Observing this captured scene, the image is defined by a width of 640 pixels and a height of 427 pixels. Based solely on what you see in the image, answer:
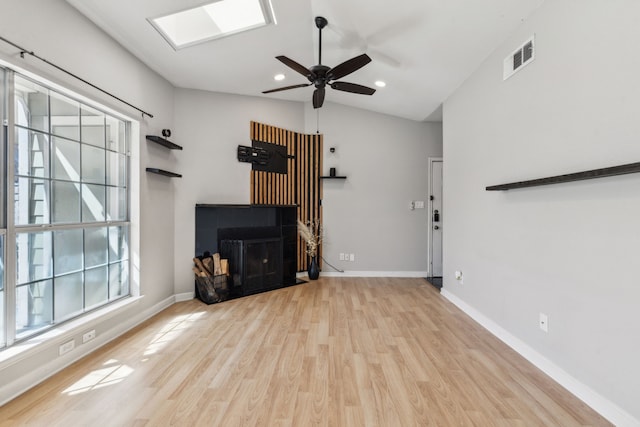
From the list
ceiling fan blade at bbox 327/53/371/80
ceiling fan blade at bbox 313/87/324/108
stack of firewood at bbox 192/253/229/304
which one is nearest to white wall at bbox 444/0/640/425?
ceiling fan blade at bbox 327/53/371/80

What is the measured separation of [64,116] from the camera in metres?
2.37

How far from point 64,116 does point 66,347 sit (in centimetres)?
183

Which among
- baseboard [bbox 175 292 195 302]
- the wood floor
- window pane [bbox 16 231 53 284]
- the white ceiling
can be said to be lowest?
the wood floor

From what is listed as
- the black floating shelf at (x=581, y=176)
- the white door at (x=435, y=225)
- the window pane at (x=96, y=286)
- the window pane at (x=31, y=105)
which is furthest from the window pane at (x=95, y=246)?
the white door at (x=435, y=225)

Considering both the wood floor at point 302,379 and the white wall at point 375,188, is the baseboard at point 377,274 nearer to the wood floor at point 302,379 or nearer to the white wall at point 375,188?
the white wall at point 375,188

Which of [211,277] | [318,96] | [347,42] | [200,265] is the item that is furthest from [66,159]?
[347,42]

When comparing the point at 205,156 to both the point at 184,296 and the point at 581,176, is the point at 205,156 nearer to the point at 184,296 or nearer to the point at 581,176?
the point at 184,296

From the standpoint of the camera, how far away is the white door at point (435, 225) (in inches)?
203

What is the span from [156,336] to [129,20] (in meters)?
2.86

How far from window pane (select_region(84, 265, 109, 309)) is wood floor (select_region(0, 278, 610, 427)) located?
1.45 feet

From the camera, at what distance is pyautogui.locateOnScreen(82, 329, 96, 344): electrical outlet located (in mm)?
2368

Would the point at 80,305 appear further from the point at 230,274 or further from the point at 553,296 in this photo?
the point at 553,296

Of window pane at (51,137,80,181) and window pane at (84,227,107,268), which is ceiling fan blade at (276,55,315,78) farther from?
window pane at (84,227,107,268)

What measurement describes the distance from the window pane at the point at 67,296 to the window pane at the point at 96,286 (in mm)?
79
